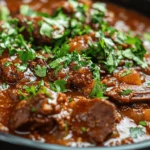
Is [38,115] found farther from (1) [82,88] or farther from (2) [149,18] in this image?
(2) [149,18]

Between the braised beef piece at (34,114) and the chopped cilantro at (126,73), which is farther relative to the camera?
the chopped cilantro at (126,73)

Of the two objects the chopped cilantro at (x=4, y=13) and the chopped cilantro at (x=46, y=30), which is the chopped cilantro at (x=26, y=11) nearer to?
the chopped cilantro at (x=4, y=13)

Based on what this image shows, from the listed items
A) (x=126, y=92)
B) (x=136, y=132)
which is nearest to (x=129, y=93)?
(x=126, y=92)

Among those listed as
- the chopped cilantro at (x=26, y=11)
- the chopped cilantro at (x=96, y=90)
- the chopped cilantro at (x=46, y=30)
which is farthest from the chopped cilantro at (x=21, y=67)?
the chopped cilantro at (x=26, y=11)

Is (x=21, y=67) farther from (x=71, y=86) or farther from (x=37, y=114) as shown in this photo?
(x=37, y=114)

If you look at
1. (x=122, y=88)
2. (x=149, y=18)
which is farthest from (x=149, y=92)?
(x=149, y=18)

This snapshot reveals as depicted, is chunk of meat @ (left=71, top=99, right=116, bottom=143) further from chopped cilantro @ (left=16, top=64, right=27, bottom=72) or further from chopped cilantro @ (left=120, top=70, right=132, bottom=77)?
chopped cilantro @ (left=16, top=64, right=27, bottom=72)

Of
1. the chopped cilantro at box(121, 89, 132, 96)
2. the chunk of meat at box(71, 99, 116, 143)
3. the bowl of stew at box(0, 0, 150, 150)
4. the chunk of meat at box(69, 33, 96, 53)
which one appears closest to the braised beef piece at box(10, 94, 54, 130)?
the bowl of stew at box(0, 0, 150, 150)
